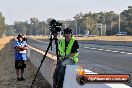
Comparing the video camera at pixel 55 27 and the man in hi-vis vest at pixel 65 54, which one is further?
the man in hi-vis vest at pixel 65 54

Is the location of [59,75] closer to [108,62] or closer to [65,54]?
[65,54]

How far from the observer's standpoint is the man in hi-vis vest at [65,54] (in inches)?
378

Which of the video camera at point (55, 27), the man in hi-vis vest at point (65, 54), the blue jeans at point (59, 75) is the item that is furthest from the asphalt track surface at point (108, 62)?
the video camera at point (55, 27)

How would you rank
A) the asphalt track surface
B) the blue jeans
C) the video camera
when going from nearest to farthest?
the video camera < the blue jeans < the asphalt track surface

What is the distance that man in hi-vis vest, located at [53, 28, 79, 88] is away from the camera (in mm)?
9602

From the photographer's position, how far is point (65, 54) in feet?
32.9

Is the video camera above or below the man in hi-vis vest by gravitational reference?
above

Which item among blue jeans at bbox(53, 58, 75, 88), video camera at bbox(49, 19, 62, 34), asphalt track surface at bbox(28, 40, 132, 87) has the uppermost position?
video camera at bbox(49, 19, 62, 34)

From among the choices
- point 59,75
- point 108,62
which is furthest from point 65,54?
point 108,62

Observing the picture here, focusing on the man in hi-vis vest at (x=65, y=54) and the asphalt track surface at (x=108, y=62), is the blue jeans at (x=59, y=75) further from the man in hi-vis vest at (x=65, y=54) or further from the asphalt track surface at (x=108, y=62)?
the asphalt track surface at (x=108, y=62)

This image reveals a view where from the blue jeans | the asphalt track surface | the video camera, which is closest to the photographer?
the video camera

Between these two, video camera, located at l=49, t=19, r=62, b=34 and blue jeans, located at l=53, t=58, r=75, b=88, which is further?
blue jeans, located at l=53, t=58, r=75, b=88

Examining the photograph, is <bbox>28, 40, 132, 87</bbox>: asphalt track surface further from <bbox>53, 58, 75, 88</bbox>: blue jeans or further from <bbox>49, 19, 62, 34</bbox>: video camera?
<bbox>49, 19, 62, 34</bbox>: video camera

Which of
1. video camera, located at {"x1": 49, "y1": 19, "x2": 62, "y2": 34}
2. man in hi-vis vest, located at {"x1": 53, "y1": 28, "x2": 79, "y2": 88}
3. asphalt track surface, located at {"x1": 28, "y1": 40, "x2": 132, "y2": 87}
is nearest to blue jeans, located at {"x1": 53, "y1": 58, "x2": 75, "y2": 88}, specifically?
man in hi-vis vest, located at {"x1": 53, "y1": 28, "x2": 79, "y2": 88}
